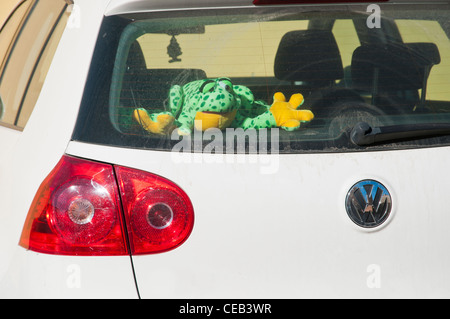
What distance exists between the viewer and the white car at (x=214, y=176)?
1.92 m

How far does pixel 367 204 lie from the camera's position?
1926 mm

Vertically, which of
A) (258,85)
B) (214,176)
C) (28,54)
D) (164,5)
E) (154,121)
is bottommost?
(214,176)

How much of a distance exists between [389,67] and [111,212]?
1.09m

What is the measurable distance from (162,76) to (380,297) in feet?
3.29

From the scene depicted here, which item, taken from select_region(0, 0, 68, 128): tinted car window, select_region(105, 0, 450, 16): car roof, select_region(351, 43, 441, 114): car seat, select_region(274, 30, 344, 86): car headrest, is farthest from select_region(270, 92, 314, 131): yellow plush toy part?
select_region(0, 0, 68, 128): tinted car window

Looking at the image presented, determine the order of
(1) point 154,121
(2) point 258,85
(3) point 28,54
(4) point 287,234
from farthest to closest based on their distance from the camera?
1. (3) point 28,54
2. (2) point 258,85
3. (1) point 154,121
4. (4) point 287,234

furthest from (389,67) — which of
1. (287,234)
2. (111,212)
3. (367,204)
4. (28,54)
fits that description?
(28,54)

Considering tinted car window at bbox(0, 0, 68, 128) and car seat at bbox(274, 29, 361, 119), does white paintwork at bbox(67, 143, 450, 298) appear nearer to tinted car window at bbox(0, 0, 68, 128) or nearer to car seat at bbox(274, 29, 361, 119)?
car seat at bbox(274, 29, 361, 119)

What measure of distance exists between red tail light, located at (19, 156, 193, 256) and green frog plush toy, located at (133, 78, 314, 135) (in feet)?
0.64

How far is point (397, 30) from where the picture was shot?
2.36m

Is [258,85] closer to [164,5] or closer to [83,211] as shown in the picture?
[164,5]

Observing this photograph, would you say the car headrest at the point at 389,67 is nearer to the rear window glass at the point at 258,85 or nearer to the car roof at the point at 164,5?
the rear window glass at the point at 258,85

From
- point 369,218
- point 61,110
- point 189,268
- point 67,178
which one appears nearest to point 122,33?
point 61,110

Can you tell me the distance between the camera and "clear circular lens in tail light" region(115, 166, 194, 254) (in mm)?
1938
